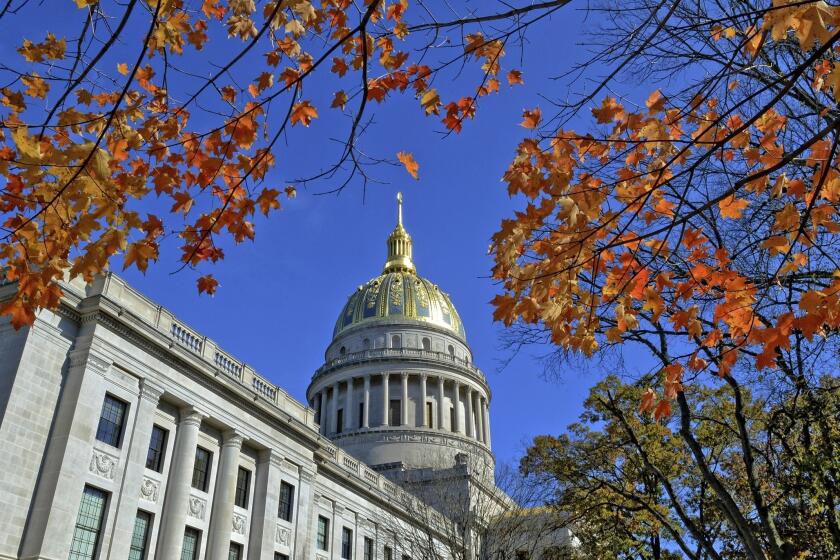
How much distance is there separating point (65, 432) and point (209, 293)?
16965 mm

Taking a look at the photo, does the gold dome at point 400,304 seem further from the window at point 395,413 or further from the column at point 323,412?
the window at point 395,413

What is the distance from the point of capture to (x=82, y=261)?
23.1ft

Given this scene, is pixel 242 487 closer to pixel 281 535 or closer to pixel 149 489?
pixel 281 535

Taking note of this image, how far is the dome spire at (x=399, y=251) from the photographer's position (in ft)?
299

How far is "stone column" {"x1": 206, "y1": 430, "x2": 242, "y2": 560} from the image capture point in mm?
28734

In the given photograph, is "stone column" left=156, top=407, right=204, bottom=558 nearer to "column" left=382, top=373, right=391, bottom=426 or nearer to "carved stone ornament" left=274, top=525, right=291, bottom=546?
"carved stone ornament" left=274, top=525, right=291, bottom=546

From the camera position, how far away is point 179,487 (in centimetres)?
2733

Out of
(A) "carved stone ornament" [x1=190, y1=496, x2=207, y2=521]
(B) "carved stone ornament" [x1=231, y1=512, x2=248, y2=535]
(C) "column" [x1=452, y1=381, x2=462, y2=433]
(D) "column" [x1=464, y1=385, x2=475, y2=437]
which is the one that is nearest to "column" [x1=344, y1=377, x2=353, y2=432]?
(C) "column" [x1=452, y1=381, x2=462, y2=433]

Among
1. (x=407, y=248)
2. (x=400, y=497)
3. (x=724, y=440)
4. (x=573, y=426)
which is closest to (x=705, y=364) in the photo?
(x=724, y=440)

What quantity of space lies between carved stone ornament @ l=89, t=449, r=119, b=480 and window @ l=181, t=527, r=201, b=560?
14.8 feet

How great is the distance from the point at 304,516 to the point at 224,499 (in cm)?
645

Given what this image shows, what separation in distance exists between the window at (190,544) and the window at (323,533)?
413 inches

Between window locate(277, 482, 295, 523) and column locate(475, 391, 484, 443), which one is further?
column locate(475, 391, 484, 443)

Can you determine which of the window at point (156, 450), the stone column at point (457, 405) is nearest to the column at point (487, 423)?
the stone column at point (457, 405)
